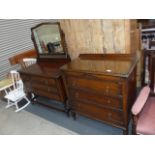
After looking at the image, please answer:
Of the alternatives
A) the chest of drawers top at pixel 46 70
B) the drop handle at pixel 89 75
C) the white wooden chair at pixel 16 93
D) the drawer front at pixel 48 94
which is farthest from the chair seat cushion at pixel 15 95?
the drop handle at pixel 89 75

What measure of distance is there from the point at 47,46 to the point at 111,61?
1250 mm

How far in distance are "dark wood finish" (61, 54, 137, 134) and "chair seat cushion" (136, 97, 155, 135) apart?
20cm

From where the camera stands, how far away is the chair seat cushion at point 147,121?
1.47 m

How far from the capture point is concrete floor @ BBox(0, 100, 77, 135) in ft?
7.62

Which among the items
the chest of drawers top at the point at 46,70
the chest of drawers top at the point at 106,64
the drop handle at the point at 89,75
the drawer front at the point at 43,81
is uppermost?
the chest of drawers top at the point at 106,64

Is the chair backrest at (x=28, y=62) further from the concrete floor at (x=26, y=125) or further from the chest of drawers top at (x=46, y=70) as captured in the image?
the concrete floor at (x=26, y=125)

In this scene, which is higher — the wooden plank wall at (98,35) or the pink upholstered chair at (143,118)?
the wooden plank wall at (98,35)

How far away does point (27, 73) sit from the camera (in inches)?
99.0

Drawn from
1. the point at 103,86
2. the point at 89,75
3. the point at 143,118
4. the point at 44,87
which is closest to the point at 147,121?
the point at 143,118

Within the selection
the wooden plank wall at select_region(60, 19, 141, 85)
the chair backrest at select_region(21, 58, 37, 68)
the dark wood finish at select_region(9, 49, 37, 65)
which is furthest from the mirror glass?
the dark wood finish at select_region(9, 49, 37, 65)

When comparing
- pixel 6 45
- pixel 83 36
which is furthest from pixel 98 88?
→ pixel 6 45

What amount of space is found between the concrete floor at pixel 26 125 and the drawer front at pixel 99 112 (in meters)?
0.38

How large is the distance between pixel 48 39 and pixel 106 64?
1222 millimetres
